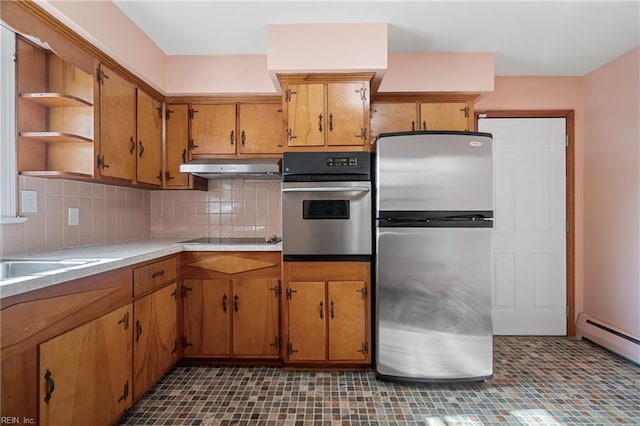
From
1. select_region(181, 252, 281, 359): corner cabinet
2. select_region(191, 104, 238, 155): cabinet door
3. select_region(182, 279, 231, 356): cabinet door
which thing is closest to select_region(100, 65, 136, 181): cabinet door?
select_region(191, 104, 238, 155): cabinet door

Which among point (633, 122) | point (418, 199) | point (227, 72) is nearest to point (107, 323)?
point (418, 199)

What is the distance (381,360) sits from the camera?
83.4 inches

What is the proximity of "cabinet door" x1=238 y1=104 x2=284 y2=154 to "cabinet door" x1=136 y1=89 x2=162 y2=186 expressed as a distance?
26.3 inches

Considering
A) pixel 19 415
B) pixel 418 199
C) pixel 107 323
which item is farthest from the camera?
pixel 418 199

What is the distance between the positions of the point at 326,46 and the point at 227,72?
0.91 metres

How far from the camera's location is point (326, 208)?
227 centimetres

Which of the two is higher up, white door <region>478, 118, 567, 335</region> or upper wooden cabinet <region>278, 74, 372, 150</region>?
upper wooden cabinet <region>278, 74, 372, 150</region>

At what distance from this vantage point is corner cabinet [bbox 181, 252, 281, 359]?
7.75 ft

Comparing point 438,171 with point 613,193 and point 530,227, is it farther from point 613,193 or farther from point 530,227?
point 613,193

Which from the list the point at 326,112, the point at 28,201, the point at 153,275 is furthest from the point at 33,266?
the point at 326,112

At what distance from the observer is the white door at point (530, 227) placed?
3.01 meters

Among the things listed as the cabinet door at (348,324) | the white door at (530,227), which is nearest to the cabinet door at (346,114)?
the cabinet door at (348,324)

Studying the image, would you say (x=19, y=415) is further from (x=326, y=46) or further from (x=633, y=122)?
(x=633, y=122)

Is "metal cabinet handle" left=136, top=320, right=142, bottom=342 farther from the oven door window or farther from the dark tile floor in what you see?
the oven door window
